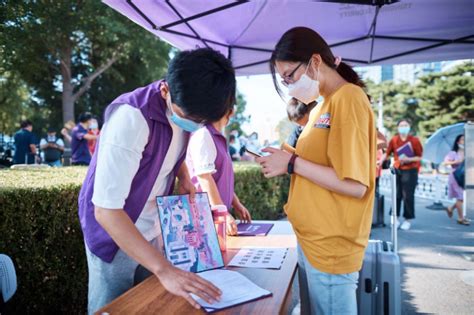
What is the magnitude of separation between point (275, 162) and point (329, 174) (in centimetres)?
23

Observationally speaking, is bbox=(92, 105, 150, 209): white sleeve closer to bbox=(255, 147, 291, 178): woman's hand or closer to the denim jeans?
bbox=(255, 147, 291, 178): woman's hand

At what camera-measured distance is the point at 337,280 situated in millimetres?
1290

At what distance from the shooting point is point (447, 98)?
21.7 m

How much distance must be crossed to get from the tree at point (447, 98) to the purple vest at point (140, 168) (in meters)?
21.6

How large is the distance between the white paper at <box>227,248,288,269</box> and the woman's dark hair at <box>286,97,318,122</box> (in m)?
1.39

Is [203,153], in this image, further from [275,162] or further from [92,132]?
[92,132]

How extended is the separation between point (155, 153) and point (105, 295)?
1.98 feet

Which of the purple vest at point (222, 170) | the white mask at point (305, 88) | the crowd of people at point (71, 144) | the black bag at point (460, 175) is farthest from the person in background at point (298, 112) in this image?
the black bag at point (460, 175)

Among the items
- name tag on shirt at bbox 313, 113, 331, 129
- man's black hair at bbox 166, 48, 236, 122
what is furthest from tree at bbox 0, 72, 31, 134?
name tag on shirt at bbox 313, 113, 331, 129

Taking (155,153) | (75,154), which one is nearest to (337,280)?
(155,153)

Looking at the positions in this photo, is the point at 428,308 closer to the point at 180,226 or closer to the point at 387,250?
the point at 387,250

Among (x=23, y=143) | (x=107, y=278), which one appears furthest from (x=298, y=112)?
(x=23, y=143)

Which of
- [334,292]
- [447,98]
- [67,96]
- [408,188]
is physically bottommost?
[408,188]

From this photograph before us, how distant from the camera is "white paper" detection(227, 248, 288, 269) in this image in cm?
154
